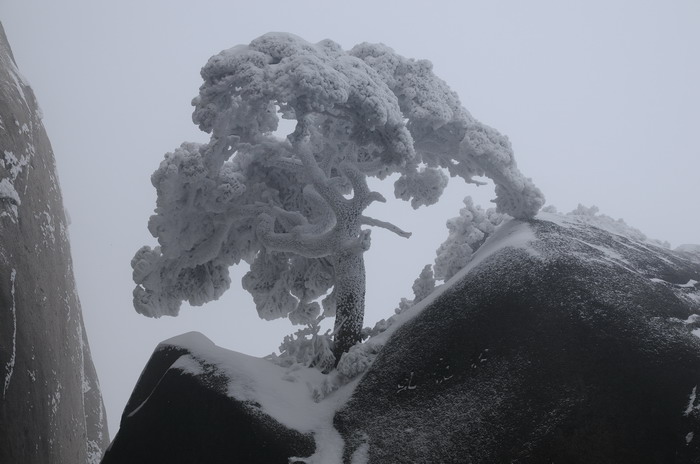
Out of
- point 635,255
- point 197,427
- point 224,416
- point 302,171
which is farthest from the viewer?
point 302,171

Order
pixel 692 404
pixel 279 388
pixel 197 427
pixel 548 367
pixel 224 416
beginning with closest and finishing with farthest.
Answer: pixel 692 404
pixel 548 367
pixel 224 416
pixel 197 427
pixel 279 388

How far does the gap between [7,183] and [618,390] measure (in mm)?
9458

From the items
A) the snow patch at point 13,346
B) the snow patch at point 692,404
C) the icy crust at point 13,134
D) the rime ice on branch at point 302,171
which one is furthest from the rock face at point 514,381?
the icy crust at point 13,134

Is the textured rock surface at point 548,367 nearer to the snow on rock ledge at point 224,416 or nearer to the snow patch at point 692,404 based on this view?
the snow patch at point 692,404

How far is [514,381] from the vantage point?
22.1 ft

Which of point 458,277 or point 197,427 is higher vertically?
point 458,277

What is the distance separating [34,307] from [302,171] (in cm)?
503

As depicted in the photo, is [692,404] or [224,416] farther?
[224,416]

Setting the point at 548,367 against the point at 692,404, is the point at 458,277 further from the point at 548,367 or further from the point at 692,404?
the point at 692,404

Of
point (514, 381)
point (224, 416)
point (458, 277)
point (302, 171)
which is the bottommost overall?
point (224, 416)

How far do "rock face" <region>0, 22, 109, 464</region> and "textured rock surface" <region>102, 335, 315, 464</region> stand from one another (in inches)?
68.2

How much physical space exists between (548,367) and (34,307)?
8196mm

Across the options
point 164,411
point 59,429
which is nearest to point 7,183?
point 59,429

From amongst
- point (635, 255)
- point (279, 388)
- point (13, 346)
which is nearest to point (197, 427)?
point (279, 388)
